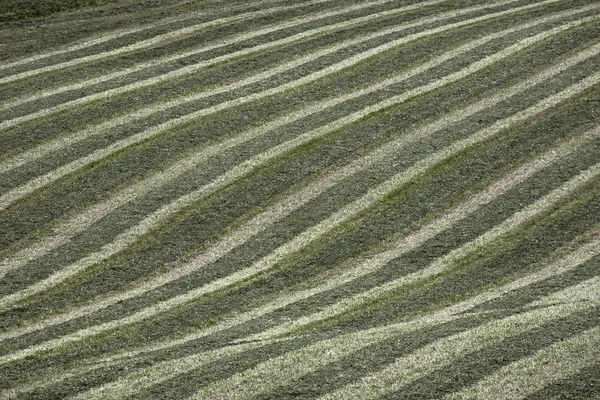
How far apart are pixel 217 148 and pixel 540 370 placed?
23.5 metres

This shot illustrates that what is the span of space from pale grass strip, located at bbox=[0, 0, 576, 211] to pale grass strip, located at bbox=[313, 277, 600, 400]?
72.1ft

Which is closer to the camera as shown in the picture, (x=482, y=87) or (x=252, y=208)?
(x=252, y=208)

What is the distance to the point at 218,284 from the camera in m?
37.6

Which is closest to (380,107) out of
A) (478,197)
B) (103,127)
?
(478,197)

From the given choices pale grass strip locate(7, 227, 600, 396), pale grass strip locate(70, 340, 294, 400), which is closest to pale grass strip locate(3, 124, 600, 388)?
pale grass strip locate(7, 227, 600, 396)

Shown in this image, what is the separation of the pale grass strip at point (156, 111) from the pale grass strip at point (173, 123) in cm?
5

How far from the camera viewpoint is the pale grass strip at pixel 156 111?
1861 inches

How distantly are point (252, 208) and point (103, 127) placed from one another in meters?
11.5

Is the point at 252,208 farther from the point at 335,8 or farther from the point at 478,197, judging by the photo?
the point at 335,8

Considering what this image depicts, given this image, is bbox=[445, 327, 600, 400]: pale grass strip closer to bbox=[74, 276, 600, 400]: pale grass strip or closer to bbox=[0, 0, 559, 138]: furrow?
bbox=[74, 276, 600, 400]: pale grass strip

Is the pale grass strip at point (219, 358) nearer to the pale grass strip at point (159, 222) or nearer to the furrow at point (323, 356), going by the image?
the furrow at point (323, 356)

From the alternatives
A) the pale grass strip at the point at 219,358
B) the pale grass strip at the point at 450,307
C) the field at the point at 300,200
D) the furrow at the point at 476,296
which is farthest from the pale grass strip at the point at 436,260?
the pale grass strip at the point at 219,358

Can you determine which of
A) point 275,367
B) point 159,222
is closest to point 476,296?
point 275,367

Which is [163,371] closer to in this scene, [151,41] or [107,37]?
[151,41]
